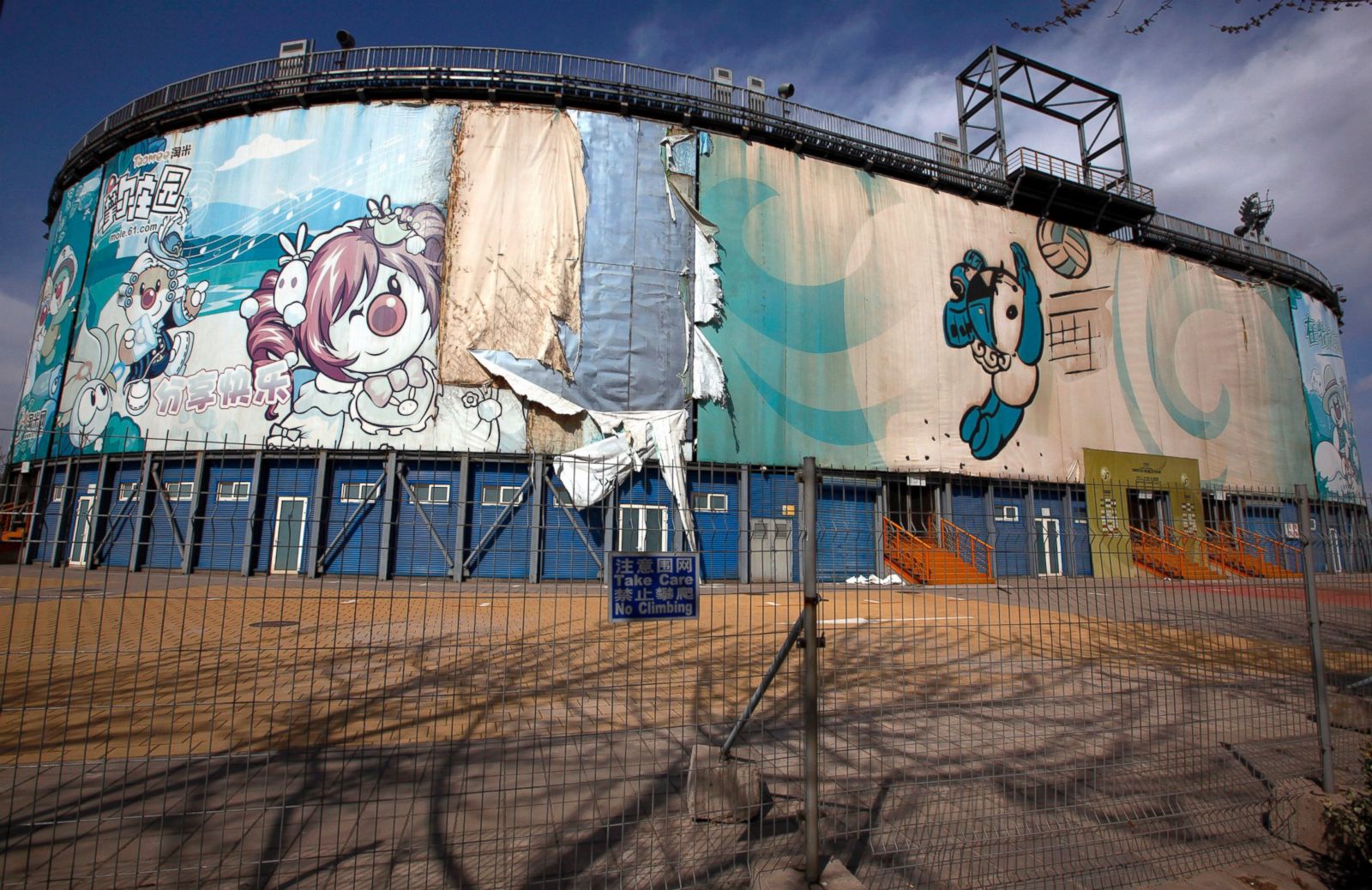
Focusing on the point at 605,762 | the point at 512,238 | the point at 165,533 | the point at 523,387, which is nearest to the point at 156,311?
the point at 512,238

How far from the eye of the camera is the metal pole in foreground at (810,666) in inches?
119

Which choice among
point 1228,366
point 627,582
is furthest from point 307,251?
point 1228,366

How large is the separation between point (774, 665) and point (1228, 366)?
36.4 metres

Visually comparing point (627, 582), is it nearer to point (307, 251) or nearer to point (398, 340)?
point (398, 340)

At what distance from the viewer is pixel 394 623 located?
34.5 ft

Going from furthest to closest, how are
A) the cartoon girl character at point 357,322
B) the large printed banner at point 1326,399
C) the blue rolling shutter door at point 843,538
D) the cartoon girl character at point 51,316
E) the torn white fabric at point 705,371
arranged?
the large printed banner at point 1326,399 < the cartoon girl character at point 51,316 < the torn white fabric at point 705,371 < the cartoon girl character at point 357,322 < the blue rolling shutter door at point 843,538

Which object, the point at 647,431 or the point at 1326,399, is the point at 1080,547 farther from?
the point at 1326,399

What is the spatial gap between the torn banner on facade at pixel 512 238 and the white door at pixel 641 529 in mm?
14780

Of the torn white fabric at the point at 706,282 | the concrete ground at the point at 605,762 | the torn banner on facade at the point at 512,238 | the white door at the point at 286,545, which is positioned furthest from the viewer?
the torn white fabric at the point at 706,282

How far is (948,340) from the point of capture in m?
23.2

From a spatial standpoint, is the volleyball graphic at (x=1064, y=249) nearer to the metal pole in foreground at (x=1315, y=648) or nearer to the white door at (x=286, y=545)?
the metal pole in foreground at (x=1315, y=648)

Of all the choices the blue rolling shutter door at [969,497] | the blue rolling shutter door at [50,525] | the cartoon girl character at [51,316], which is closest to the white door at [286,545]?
the blue rolling shutter door at [50,525]

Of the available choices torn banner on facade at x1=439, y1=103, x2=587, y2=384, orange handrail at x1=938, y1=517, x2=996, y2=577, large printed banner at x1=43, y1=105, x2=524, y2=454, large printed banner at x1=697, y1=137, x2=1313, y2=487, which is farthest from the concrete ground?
large printed banner at x1=697, y1=137, x2=1313, y2=487

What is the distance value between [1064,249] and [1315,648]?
26694 mm
